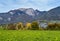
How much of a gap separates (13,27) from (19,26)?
4.21m

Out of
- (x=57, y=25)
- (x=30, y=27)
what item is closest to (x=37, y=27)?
(x=30, y=27)

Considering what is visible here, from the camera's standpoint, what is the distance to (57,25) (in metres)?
81.2

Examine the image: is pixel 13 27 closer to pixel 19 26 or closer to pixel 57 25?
pixel 19 26

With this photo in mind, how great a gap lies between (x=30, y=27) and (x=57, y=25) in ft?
41.9

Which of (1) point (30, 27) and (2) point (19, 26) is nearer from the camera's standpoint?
(1) point (30, 27)

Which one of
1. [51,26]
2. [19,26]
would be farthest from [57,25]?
[19,26]

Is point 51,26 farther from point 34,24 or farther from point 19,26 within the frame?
point 19,26

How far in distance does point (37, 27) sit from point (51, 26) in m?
6.48

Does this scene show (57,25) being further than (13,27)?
No

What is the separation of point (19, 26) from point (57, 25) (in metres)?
20.7

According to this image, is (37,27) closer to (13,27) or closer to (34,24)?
(34,24)

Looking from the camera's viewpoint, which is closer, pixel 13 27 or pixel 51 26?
pixel 51 26

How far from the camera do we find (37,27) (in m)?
82.4

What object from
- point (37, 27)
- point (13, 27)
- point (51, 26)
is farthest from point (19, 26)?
point (51, 26)
